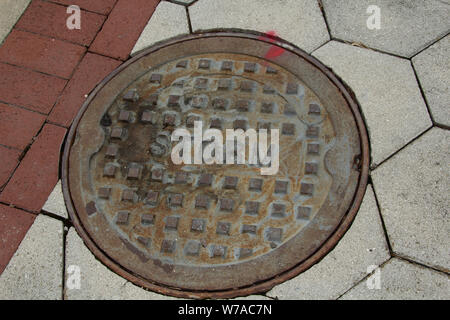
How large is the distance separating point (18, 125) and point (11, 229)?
552 mm

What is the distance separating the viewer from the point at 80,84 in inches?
91.4

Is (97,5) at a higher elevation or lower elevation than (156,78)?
higher

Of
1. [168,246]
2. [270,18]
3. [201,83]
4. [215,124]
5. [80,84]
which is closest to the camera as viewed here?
[168,246]

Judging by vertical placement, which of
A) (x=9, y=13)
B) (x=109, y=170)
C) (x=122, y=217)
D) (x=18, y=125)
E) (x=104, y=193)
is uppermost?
(x=9, y=13)

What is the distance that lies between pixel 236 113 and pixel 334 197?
23.6 inches

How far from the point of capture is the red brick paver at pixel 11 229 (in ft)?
6.40

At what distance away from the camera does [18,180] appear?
210 centimetres

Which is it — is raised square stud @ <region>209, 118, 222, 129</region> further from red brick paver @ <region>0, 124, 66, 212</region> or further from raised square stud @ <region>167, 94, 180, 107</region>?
red brick paver @ <region>0, 124, 66, 212</region>

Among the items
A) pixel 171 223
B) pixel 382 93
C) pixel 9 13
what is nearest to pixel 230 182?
pixel 171 223

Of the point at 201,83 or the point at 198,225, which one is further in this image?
the point at 201,83

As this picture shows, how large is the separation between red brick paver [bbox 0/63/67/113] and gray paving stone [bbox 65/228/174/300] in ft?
2.68

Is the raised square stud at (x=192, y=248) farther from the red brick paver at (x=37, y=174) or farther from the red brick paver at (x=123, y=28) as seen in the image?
the red brick paver at (x=123, y=28)

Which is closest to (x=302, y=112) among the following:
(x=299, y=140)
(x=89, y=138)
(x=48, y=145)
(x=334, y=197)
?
(x=299, y=140)
